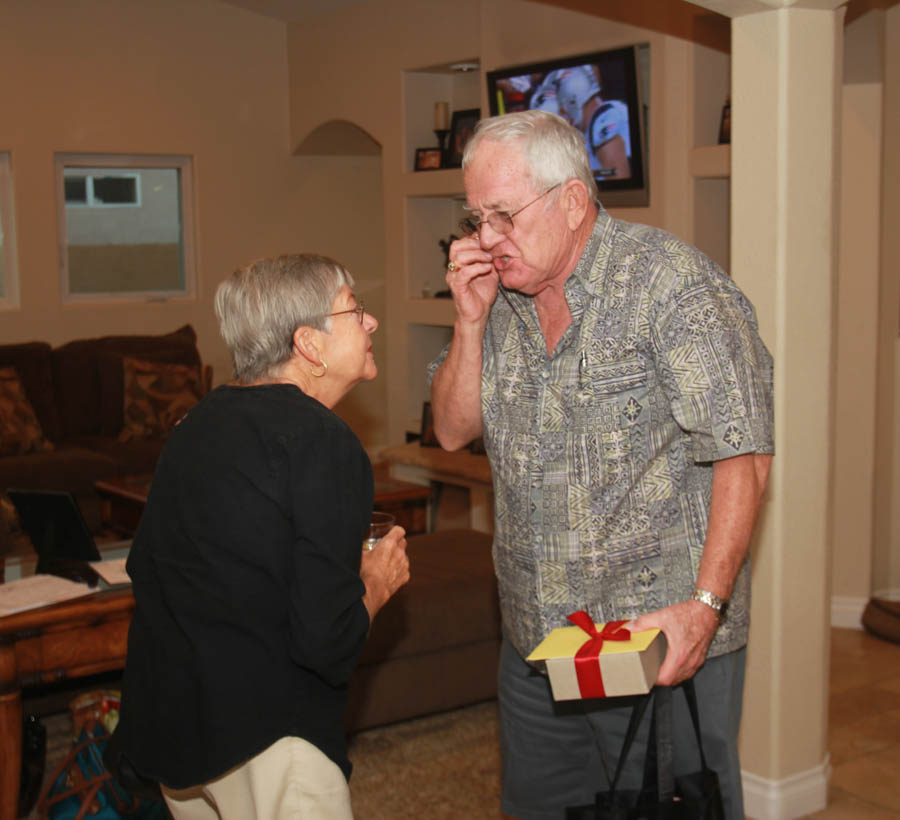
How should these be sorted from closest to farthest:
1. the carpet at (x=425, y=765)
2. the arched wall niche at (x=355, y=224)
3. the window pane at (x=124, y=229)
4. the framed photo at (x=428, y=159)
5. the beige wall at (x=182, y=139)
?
the carpet at (x=425, y=765) < the framed photo at (x=428, y=159) < the beige wall at (x=182, y=139) < the window pane at (x=124, y=229) < the arched wall niche at (x=355, y=224)

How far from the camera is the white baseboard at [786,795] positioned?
10.1 feet

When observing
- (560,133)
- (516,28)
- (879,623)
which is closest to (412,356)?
(516,28)

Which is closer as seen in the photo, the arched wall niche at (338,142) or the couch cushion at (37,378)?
the couch cushion at (37,378)

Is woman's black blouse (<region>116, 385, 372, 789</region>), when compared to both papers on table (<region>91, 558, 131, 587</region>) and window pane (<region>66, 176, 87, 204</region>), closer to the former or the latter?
papers on table (<region>91, 558, 131, 587</region>)

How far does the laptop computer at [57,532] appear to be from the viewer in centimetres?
320

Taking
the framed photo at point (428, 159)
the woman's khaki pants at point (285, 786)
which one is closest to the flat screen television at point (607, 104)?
the framed photo at point (428, 159)

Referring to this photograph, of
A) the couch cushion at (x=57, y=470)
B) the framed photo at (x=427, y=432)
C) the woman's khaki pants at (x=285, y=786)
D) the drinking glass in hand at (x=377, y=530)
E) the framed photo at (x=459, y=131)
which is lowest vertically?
the couch cushion at (x=57, y=470)

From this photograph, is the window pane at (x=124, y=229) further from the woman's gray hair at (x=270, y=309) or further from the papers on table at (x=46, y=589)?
the woman's gray hair at (x=270, y=309)

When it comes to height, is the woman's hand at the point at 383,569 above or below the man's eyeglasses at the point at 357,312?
below

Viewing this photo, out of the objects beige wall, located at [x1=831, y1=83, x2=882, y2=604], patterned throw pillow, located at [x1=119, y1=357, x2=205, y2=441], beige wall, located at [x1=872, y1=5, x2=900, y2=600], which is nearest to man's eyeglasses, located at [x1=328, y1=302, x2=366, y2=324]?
beige wall, located at [x1=831, y1=83, x2=882, y2=604]

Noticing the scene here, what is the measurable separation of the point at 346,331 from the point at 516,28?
426 cm

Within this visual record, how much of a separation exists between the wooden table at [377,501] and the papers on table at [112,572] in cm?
149

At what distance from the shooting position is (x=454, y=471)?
5.55 m

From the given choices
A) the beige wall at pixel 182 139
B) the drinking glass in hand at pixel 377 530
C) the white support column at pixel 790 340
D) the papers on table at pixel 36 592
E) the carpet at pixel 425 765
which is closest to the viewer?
the drinking glass in hand at pixel 377 530
